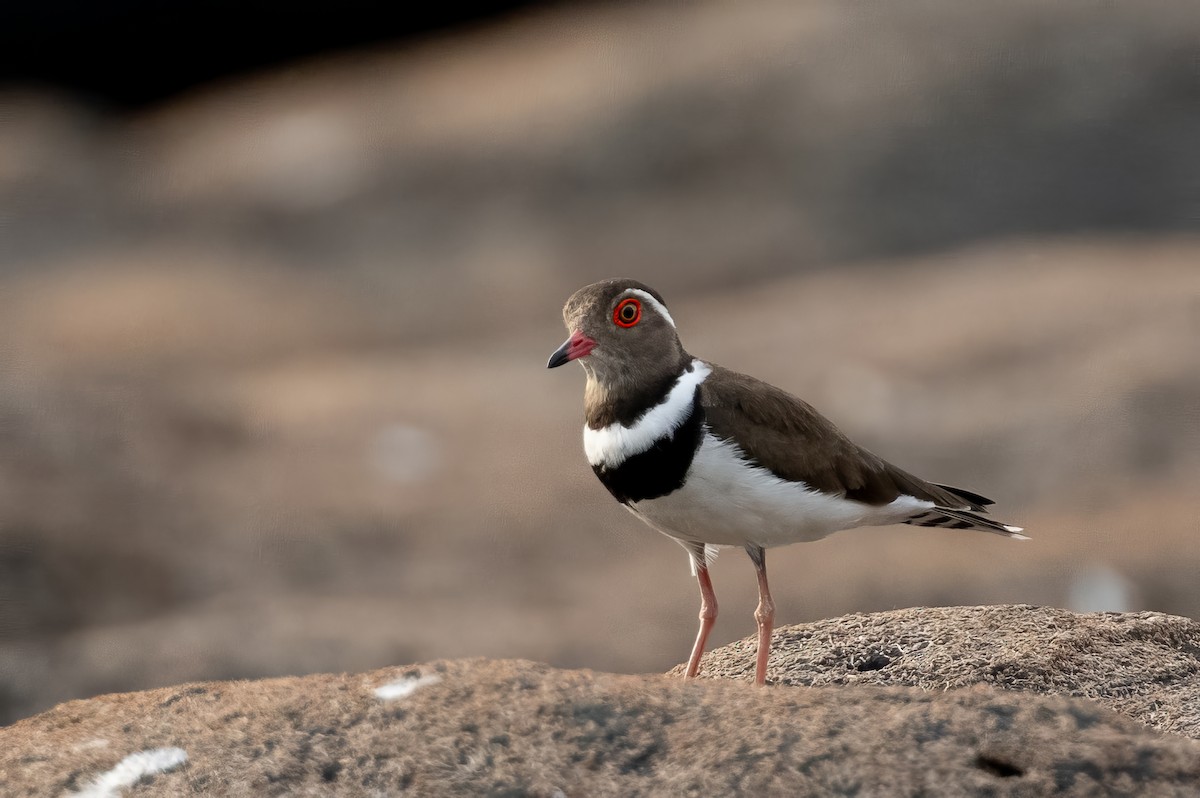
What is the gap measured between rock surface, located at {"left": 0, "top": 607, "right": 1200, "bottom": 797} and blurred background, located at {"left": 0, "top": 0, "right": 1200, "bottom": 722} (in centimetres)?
592

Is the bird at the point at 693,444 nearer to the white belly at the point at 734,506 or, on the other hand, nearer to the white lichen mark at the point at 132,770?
the white belly at the point at 734,506

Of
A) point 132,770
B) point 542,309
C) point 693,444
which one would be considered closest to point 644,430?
point 693,444

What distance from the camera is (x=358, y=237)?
1705cm

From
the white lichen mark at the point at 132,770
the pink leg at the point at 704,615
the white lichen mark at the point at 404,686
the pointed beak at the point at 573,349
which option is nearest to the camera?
the white lichen mark at the point at 132,770

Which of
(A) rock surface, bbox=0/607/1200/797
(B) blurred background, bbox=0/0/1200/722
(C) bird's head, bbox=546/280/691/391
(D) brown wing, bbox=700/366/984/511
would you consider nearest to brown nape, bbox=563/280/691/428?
(C) bird's head, bbox=546/280/691/391

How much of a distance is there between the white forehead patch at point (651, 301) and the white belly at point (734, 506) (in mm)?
386

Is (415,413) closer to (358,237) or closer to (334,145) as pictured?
(358,237)

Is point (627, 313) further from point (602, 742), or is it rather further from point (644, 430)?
point (602, 742)

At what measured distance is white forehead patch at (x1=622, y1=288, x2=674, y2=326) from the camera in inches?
158

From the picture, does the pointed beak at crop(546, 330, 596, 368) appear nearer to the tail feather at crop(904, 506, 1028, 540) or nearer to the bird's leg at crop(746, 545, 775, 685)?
the bird's leg at crop(746, 545, 775, 685)

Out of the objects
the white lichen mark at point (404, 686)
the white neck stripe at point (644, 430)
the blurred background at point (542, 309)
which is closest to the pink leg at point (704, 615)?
the white neck stripe at point (644, 430)

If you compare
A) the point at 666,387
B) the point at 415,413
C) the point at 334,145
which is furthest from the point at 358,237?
the point at 666,387

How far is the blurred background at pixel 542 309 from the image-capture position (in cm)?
1010

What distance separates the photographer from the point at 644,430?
3.95 meters
